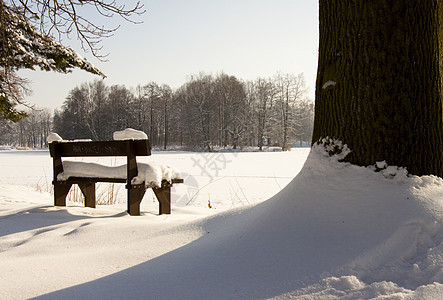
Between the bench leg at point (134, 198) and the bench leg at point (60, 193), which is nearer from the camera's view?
the bench leg at point (134, 198)

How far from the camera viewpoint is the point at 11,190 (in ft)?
24.4

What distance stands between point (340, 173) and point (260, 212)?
74 centimetres

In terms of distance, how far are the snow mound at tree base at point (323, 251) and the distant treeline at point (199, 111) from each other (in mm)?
39248

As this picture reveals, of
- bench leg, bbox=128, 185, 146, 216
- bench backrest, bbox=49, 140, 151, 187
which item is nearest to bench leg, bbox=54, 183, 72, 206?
bench backrest, bbox=49, 140, 151, 187

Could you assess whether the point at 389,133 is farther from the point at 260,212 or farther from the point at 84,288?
the point at 84,288

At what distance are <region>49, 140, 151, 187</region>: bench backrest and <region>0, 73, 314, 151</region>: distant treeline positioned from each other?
36.7 metres

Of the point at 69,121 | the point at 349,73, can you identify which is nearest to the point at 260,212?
the point at 349,73

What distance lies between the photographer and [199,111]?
137 feet

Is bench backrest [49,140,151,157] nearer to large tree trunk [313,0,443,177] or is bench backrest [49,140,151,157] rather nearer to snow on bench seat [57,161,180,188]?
snow on bench seat [57,161,180,188]

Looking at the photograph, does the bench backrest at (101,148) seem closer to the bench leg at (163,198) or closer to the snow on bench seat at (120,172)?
the snow on bench seat at (120,172)

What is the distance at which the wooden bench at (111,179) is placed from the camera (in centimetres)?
429

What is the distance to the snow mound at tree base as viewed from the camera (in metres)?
1.70

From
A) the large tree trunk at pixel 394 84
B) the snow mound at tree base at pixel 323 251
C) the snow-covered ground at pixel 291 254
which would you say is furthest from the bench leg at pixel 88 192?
the large tree trunk at pixel 394 84

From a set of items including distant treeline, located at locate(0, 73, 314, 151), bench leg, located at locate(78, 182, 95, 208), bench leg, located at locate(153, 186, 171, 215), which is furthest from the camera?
distant treeline, located at locate(0, 73, 314, 151)
